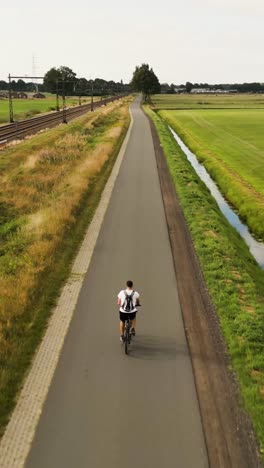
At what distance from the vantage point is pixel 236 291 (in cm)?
1523

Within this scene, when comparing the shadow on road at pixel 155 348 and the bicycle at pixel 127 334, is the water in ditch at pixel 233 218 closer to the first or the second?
the shadow on road at pixel 155 348

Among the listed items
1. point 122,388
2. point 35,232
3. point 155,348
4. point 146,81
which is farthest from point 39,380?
point 146,81

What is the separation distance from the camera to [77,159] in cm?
3875

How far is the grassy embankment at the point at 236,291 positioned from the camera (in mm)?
10508

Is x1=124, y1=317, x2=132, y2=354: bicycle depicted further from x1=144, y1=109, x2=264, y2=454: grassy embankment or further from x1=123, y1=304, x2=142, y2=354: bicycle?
x1=144, y1=109, x2=264, y2=454: grassy embankment

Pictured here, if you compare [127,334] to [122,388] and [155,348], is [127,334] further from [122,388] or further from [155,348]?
[122,388]

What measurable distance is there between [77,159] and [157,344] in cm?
2888

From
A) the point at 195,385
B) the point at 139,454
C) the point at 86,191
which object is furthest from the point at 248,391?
the point at 86,191

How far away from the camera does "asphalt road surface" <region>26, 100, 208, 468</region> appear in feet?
27.7

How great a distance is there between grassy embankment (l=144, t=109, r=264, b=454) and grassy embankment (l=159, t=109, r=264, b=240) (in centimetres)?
336

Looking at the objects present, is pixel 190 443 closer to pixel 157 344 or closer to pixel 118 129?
pixel 157 344

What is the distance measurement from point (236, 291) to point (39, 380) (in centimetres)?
766

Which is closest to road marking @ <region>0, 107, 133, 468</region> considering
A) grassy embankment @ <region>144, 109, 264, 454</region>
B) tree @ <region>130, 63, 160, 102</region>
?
grassy embankment @ <region>144, 109, 264, 454</region>

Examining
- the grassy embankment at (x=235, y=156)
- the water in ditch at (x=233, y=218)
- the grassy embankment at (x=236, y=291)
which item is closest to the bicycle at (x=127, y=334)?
the grassy embankment at (x=236, y=291)
